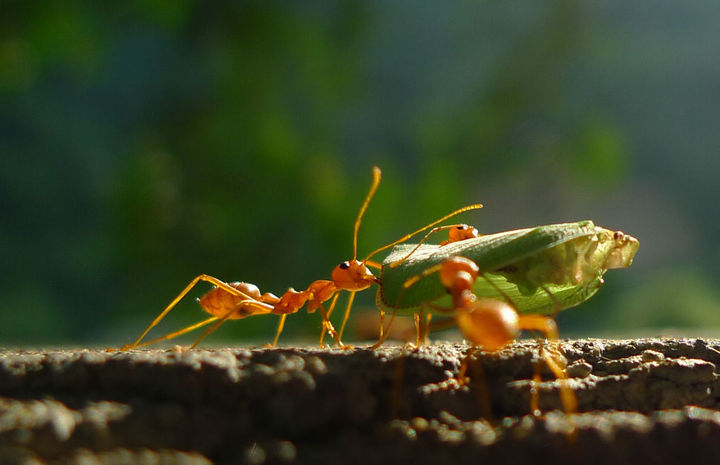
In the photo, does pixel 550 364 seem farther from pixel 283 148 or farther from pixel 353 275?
pixel 283 148

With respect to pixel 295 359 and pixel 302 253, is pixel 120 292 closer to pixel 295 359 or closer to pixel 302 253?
pixel 302 253

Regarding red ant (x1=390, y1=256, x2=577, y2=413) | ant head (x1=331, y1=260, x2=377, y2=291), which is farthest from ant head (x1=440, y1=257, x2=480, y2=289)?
ant head (x1=331, y1=260, x2=377, y2=291)

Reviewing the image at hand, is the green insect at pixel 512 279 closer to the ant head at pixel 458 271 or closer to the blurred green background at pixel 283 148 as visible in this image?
the ant head at pixel 458 271

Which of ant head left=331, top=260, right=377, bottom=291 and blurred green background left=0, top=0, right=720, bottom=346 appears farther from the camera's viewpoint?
blurred green background left=0, top=0, right=720, bottom=346

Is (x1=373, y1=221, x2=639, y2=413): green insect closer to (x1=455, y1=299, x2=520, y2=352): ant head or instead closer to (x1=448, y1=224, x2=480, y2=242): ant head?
(x1=455, y1=299, x2=520, y2=352): ant head

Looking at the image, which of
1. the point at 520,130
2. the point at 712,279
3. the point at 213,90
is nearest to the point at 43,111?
the point at 213,90
